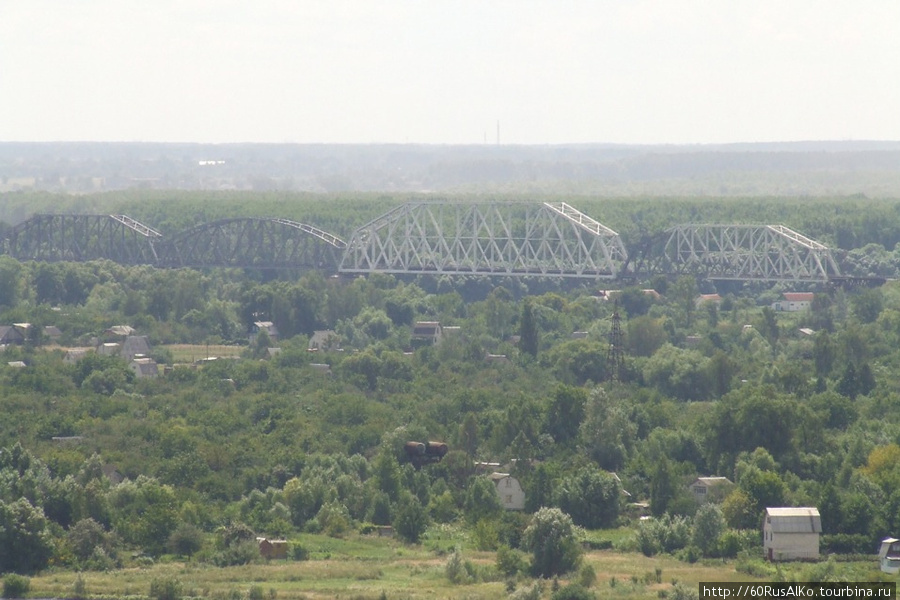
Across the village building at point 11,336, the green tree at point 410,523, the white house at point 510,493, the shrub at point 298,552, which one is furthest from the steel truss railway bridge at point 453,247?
the shrub at point 298,552

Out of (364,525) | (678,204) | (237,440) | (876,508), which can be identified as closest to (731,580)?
(876,508)

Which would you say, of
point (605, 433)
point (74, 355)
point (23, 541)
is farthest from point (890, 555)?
point (74, 355)

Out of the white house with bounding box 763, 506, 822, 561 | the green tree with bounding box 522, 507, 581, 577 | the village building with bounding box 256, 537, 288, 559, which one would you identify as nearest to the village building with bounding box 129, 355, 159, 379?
the village building with bounding box 256, 537, 288, 559

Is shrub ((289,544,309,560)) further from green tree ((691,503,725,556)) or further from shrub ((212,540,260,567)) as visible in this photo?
green tree ((691,503,725,556))

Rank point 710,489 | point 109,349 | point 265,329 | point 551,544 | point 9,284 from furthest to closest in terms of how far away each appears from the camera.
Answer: point 9,284
point 265,329
point 109,349
point 710,489
point 551,544

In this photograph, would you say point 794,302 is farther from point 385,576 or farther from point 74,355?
point 385,576

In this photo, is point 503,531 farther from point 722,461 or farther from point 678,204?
point 678,204

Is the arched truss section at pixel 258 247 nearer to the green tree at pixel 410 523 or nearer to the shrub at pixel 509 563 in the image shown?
the green tree at pixel 410 523
